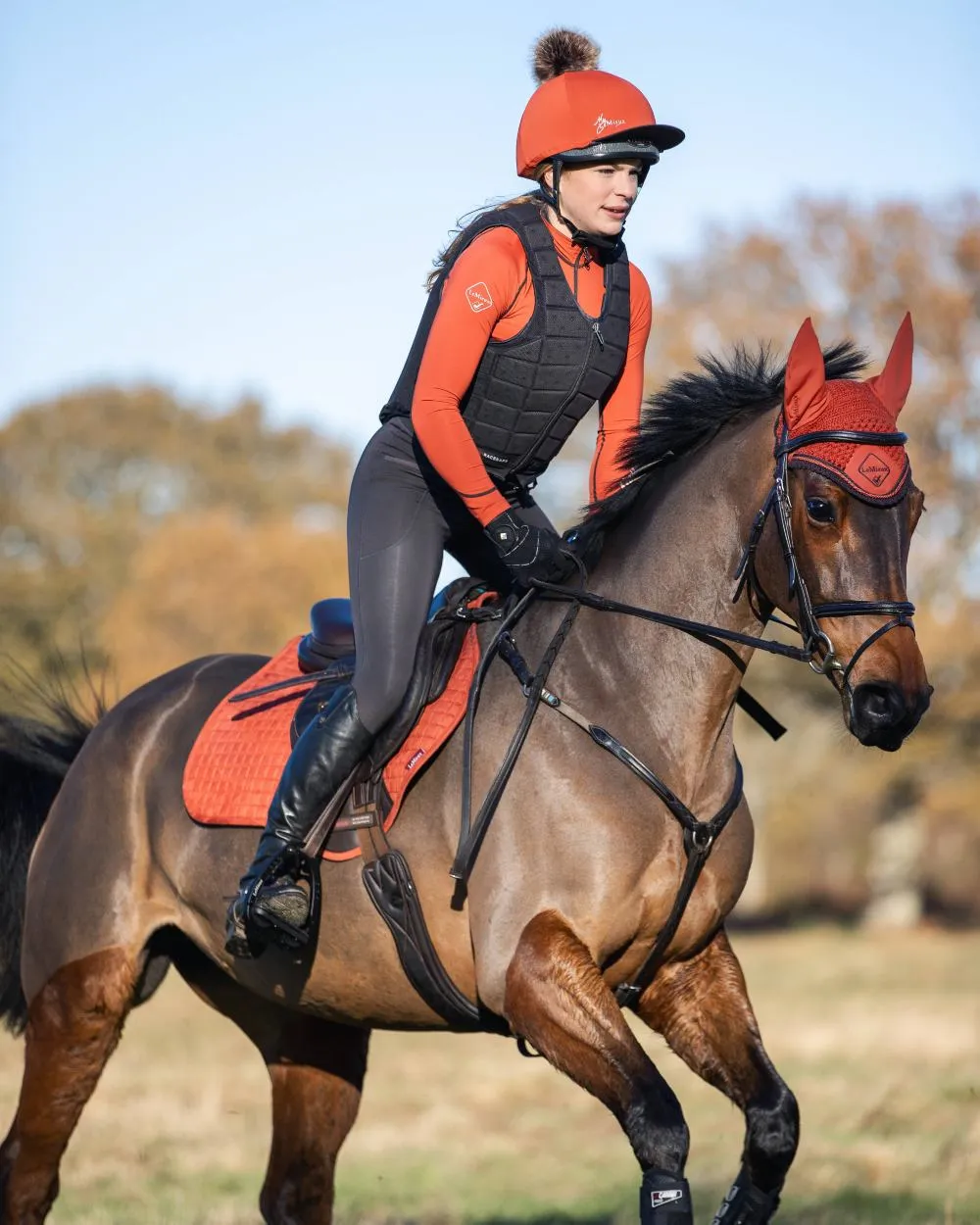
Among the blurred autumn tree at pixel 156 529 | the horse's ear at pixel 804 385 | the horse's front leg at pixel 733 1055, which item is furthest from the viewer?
the blurred autumn tree at pixel 156 529

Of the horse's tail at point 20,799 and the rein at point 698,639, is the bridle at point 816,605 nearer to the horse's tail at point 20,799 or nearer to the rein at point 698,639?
the rein at point 698,639

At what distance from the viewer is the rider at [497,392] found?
5.10 metres

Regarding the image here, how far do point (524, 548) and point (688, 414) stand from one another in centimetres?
76

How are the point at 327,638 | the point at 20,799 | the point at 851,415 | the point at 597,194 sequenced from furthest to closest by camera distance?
the point at 20,799
the point at 327,638
the point at 597,194
the point at 851,415

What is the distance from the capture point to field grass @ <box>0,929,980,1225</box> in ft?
28.0

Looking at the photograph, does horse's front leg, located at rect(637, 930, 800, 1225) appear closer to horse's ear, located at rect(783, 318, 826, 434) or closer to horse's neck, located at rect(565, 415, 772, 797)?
horse's neck, located at rect(565, 415, 772, 797)

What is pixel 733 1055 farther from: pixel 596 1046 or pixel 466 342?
pixel 466 342

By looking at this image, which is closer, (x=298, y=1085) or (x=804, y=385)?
(x=804, y=385)

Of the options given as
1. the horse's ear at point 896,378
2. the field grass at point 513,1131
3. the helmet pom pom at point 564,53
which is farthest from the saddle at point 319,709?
the field grass at point 513,1131

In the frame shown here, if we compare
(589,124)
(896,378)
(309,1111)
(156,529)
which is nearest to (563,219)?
(589,124)

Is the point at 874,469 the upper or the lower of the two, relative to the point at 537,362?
lower

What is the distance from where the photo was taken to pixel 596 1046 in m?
4.69

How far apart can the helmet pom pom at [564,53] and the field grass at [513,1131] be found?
5129 millimetres

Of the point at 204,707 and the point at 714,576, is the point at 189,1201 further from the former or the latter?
the point at 714,576
